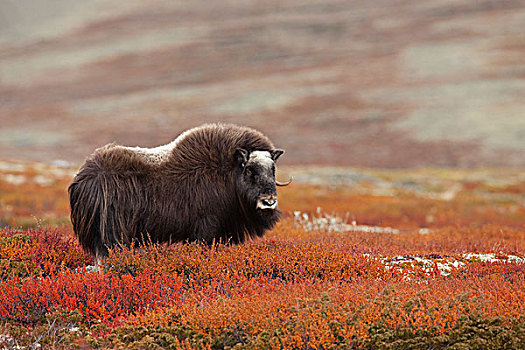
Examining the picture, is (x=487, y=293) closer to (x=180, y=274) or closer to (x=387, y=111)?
(x=180, y=274)

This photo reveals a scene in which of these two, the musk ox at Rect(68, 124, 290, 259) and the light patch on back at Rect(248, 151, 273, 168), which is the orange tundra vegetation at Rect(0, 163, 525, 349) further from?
the light patch on back at Rect(248, 151, 273, 168)

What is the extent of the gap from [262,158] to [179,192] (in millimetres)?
1263

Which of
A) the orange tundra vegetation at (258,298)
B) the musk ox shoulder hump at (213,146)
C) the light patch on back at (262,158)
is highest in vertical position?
the musk ox shoulder hump at (213,146)

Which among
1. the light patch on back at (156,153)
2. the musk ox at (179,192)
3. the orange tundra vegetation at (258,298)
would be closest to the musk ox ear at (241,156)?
the musk ox at (179,192)

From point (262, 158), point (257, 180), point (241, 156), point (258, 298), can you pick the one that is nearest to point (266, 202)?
point (257, 180)

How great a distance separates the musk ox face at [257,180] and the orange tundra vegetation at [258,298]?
0.64m

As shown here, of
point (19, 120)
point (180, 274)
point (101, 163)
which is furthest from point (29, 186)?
point (19, 120)

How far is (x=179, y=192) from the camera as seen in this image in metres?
7.28

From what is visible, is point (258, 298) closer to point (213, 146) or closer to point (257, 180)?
point (257, 180)

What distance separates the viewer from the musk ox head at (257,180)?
23.4 ft

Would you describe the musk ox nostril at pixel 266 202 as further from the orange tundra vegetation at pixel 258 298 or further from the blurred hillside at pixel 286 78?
the blurred hillside at pixel 286 78

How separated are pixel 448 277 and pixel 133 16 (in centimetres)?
11745

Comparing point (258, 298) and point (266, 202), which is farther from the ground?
point (266, 202)

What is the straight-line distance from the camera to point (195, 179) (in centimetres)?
734
